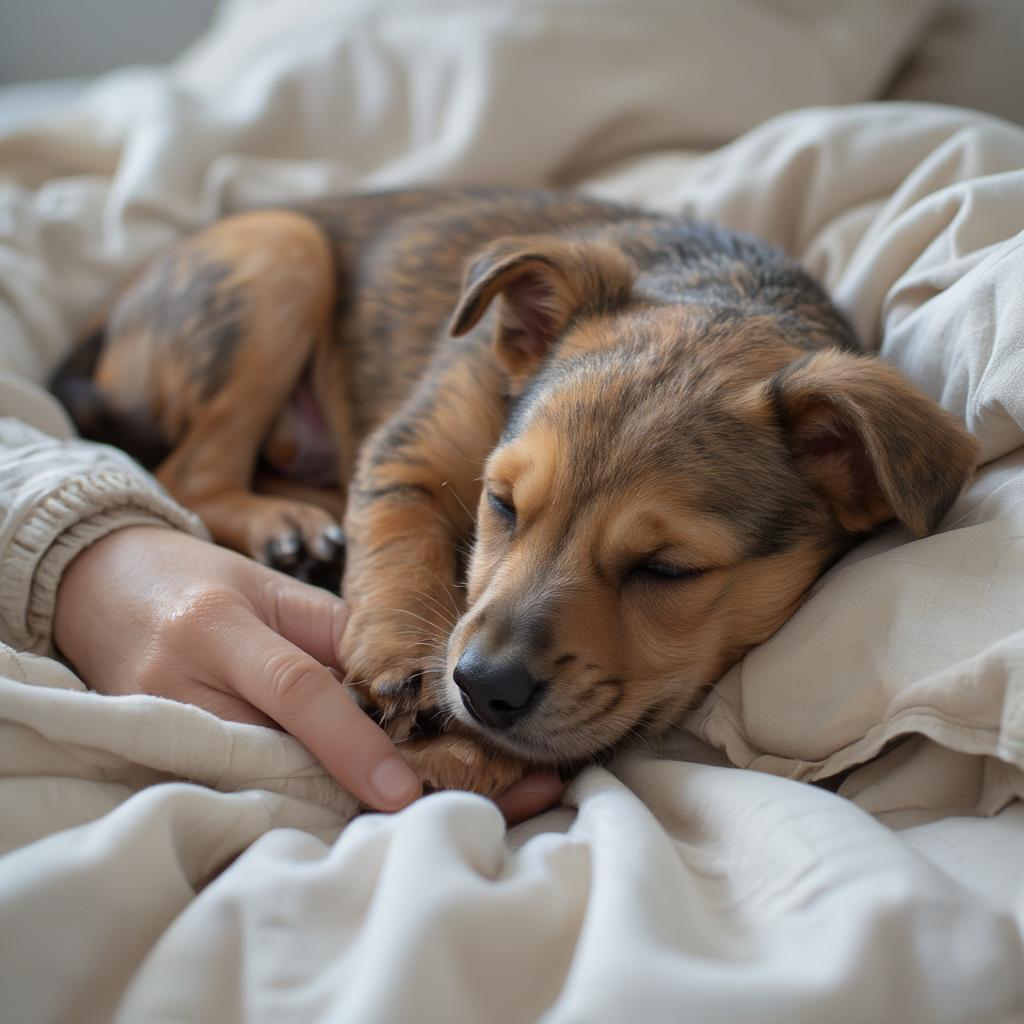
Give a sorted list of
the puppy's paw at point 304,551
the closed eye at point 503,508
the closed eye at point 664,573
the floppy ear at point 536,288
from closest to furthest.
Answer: the closed eye at point 664,573, the closed eye at point 503,508, the floppy ear at point 536,288, the puppy's paw at point 304,551

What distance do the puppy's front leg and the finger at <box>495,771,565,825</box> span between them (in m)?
0.22

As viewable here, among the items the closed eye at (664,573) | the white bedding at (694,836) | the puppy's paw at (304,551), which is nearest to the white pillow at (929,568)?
the white bedding at (694,836)

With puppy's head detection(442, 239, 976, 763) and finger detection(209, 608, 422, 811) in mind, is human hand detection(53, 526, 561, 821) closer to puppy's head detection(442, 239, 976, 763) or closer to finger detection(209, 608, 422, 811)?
finger detection(209, 608, 422, 811)

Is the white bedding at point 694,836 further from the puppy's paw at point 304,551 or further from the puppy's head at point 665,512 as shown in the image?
the puppy's paw at point 304,551

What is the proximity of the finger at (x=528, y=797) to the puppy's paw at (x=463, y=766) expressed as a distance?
0.02 metres

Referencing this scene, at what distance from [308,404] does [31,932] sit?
6.65 feet

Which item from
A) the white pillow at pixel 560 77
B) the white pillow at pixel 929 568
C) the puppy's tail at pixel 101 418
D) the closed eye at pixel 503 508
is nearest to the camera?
the white pillow at pixel 929 568

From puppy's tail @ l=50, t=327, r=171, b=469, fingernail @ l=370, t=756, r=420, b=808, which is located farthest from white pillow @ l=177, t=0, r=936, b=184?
fingernail @ l=370, t=756, r=420, b=808

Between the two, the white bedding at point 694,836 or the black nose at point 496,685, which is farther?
the black nose at point 496,685

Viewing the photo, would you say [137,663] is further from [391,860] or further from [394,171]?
[394,171]

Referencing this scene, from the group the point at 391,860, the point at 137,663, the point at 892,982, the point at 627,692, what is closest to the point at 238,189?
the point at 137,663

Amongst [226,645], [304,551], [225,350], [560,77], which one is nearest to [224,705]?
[226,645]

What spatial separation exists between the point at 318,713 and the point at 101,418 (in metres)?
1.52

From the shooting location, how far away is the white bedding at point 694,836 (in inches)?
37.8
